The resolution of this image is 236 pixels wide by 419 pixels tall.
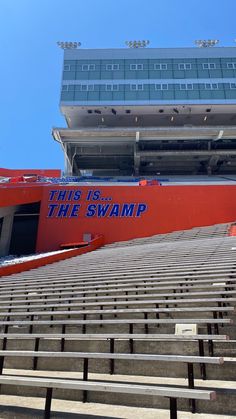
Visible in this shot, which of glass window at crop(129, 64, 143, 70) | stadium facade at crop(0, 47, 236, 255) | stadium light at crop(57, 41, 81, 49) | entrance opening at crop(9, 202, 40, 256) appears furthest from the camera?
stadium light at crop(57, 41, 81, 49)

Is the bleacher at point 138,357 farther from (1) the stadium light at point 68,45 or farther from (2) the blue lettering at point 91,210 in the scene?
(1) the stadium light at point 68,45

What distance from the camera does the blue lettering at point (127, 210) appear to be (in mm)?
15914

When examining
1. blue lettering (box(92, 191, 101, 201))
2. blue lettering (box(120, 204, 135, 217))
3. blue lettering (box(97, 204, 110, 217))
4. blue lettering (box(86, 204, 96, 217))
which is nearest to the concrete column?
blue lettering (box(86, 204, 96, 217))

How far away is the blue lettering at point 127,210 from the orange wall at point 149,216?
0.60ft

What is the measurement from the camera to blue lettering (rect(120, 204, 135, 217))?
1591 cm

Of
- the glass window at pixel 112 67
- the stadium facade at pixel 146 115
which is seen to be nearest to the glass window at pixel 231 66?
the stadium facade at pixel 146 115

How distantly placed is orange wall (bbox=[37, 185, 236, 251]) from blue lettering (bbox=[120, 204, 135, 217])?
0.60 ft

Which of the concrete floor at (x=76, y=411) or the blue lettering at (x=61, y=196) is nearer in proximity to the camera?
the concrete floor at (x=76, y=411)

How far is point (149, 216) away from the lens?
51.9 feet

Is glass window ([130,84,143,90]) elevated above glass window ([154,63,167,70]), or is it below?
below

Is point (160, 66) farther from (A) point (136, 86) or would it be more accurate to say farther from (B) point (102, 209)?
(B) point (102, 209)

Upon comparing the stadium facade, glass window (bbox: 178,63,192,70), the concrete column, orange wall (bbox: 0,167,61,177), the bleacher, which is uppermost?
glass window (bbox: 178,63,192,70)

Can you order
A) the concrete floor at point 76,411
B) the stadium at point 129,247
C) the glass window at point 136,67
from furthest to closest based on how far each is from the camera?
1. the glass window at point 136,67
2. the stadium at point 129,247
3. the concrete floor at point 76,411

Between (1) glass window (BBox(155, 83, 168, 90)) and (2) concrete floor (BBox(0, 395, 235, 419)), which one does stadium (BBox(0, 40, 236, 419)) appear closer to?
(2) concrete floor (BBox(0, 395, 235, 419))
